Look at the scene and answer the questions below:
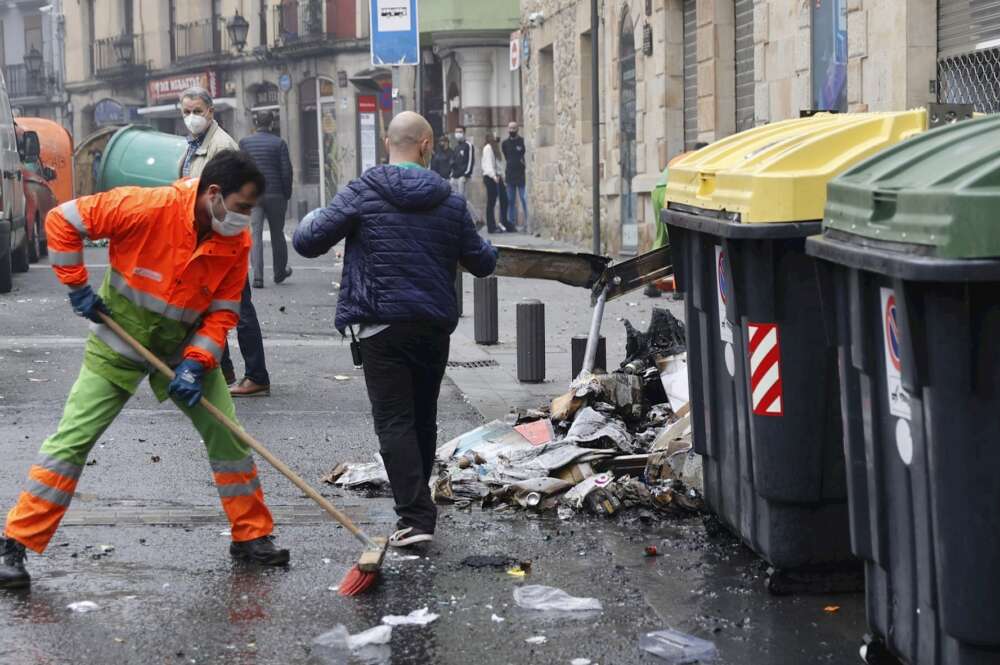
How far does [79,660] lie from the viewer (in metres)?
4.81

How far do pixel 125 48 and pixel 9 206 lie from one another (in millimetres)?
38694

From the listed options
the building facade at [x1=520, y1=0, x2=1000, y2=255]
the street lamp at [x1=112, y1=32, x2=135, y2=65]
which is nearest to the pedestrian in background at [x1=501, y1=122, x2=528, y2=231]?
the building facade at [x1=520, y1=0, x2=1000, y2=255]

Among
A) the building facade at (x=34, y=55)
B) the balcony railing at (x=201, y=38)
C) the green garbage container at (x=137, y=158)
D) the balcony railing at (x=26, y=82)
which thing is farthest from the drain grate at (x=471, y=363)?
the balcony railing at (x=26, y=82)

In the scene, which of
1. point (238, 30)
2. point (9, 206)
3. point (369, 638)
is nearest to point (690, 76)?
point (9, 206)

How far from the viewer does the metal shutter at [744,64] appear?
17.2 m

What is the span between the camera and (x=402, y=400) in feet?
20.5

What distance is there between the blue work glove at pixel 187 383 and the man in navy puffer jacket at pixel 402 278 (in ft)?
2.01

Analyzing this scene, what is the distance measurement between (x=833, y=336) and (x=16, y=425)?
5478mm

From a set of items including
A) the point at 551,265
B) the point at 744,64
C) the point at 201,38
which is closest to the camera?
the point at 551,265

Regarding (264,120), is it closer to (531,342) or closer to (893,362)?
(531,342)

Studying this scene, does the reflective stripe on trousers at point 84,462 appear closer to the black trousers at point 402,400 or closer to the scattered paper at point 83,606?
the scattered paper at point 83,606

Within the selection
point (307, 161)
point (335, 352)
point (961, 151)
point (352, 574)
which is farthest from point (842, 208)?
point (307, 161)

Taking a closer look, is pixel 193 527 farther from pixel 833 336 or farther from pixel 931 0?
pixel 931 0

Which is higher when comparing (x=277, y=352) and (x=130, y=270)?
(x=130, y=270)
